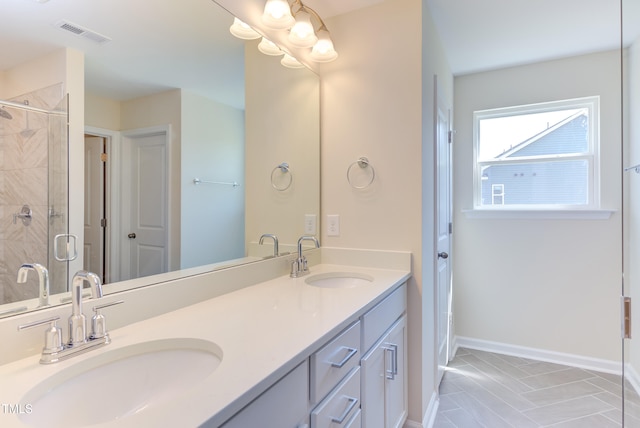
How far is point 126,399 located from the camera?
81 centimetres

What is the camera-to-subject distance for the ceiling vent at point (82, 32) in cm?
94

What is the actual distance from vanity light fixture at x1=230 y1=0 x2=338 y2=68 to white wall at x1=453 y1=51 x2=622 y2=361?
64.7 inches

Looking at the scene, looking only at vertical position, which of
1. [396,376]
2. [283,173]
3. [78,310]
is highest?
[283,173]

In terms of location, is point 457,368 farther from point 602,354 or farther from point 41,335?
point 41,335

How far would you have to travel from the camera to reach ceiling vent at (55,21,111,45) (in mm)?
945

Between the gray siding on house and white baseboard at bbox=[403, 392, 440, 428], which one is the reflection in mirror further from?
the gray siding on house

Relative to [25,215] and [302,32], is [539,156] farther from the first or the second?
[25,215]

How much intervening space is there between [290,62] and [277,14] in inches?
12.1

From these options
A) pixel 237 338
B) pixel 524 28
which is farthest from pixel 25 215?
pixel 524 28

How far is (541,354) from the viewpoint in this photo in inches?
107

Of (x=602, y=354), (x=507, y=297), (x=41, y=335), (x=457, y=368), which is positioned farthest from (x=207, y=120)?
(x=602, y=354)

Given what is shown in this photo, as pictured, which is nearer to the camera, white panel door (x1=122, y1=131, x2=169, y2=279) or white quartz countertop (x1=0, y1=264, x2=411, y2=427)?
white quartz countertop (x1=0, y1=264, x2=411, y2=427)

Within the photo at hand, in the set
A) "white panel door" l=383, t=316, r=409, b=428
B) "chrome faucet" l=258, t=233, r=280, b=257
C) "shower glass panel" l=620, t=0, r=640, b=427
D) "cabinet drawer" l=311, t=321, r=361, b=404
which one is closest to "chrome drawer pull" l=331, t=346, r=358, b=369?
"cabinet drawer" l=311, t=321, r=361, b=404

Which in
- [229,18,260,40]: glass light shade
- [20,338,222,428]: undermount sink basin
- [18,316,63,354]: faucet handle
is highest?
[229,18,260,40]: glass light shade
